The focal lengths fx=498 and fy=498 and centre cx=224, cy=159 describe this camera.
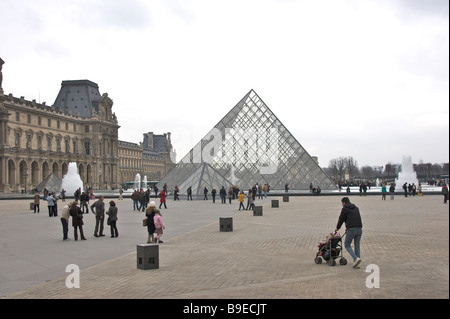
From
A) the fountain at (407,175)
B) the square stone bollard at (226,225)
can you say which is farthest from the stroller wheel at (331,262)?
the fountain at (407,175)

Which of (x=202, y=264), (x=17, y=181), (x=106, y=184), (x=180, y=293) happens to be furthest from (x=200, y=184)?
(x=106, y=184)

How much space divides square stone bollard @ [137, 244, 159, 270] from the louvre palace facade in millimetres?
62240

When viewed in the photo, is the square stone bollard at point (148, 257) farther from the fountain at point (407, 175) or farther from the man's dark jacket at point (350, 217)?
the fountain at point (407, 175)

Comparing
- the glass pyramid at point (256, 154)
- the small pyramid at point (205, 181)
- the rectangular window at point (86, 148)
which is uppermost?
the rectangular window at point (86, 148)

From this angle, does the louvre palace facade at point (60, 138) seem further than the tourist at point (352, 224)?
Yes

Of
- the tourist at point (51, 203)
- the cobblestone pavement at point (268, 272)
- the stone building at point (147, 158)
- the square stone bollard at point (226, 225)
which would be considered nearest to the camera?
the cobblestone pavement at point (268, 272)

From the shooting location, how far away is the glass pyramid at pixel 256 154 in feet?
153

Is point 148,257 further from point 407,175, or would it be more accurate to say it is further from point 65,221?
point 407,175

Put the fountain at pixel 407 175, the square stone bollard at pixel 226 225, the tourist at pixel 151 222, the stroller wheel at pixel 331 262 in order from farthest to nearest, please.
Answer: the fountain at pixel 407 175
the square stone bollard at pixel 226 225
the tourist at pixel 151 222
the stroller wheel at pixel 331 262

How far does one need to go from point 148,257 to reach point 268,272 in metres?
2.15

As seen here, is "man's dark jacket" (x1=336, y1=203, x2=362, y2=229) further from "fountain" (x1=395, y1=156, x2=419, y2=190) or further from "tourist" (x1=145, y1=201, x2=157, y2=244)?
"fountain" (x1=395, y1=156, x2=419, y2=190)

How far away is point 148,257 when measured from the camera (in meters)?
8.77

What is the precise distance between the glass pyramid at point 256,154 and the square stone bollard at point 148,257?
121ft

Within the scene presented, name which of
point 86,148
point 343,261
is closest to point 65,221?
point 343,261
